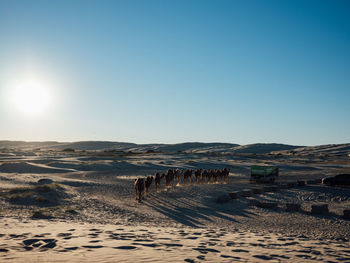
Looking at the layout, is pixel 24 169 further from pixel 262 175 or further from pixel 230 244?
pixel 230 244

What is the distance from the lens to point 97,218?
1366 cm

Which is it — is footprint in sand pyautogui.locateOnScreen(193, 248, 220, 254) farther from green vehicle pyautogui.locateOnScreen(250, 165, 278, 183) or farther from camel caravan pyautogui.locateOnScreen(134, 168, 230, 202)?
green vehicle pyautogui.locateOnScreen(250, 165, 278, 183)

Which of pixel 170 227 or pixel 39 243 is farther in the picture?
pixel 170 227

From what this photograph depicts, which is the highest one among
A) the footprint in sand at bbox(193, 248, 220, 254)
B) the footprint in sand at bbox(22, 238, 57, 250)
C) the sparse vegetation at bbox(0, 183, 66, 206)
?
the footprint in sand at bbox(22, 238, 57, 250)

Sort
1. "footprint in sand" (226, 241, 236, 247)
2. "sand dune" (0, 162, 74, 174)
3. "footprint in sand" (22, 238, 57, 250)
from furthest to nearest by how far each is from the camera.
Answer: "sand dune" (0, 162, 74, 174) < "footprint in sand" (226, 241, 236, 247) < "footprint in sand" (22, 238, 57, 250)

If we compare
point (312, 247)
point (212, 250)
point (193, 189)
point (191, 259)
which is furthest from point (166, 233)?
point (193, 189)

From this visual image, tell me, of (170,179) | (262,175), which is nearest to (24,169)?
(170,179)

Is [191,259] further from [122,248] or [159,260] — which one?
[122,248]

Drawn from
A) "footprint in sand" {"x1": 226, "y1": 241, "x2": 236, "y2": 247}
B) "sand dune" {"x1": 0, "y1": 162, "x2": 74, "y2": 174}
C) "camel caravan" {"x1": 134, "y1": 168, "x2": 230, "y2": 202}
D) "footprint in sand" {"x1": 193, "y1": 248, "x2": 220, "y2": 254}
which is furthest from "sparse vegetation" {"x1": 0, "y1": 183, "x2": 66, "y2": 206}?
"sand dune" {"x1": 0, "y1": 162, "x2": 74, "y2": 174}

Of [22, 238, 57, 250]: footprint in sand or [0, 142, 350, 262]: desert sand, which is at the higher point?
[22, 238, 57, 250]: footprint in sand

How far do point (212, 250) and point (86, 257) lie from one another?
10.1 ft

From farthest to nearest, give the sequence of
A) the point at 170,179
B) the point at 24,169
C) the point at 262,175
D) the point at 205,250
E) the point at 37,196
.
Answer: the point at 24,169
the point at 262,175
the point at 170,179
the point at 37,196
the point at 205,250

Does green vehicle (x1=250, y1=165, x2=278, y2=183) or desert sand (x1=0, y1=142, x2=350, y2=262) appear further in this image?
green vehicle (x1=250, y1=165, x2=278, y2=183)

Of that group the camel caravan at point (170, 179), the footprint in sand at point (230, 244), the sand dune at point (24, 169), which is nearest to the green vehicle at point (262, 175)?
the camel caravan at point (170, 179)
